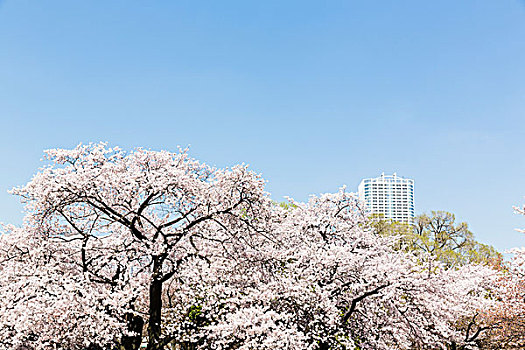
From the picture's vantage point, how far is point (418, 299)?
12.7 metres

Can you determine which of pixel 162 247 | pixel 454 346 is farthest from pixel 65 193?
pixel 454 346

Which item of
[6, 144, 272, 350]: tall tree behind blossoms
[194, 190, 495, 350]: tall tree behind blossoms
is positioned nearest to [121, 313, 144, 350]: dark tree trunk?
[6, 144, 272, 350]: tall tree behind blossoms

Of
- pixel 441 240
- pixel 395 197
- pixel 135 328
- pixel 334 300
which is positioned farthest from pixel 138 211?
pixel 395 197

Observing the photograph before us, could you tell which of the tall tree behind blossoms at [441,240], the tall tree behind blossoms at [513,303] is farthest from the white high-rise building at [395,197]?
the tall tree behind blossoms at [513,303]

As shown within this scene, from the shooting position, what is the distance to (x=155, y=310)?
11781mm

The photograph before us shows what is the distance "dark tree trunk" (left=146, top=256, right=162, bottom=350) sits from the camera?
1162cm

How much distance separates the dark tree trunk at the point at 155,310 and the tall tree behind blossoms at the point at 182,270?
0.03 meters

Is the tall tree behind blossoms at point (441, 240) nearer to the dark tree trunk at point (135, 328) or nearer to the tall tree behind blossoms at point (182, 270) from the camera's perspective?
the tall tree behind blossoms at point (182, 270)

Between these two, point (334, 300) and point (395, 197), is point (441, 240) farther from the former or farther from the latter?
point (395, 197)

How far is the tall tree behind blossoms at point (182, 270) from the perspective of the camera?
419 inches

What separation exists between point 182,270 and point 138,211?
Result: 6.52ft

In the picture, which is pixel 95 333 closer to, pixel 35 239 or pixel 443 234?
pixel 35 239

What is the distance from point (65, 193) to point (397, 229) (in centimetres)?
2185

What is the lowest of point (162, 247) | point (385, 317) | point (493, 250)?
point (385, 317)
